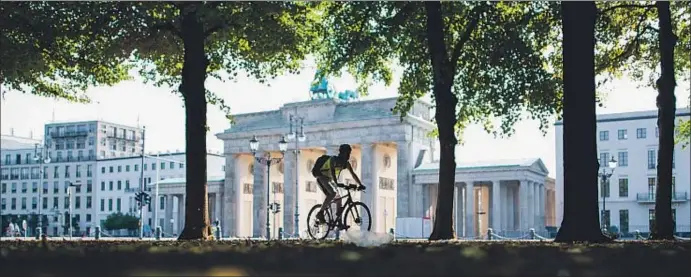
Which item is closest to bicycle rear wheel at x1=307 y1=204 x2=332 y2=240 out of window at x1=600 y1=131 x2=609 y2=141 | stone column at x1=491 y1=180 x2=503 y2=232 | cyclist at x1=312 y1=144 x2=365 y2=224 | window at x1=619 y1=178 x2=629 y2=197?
cyclist at x1=312 y1=144 x2=365 y2=224

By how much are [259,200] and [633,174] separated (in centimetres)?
4541

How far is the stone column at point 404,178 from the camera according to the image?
101875 mm

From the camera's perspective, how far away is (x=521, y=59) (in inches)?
1098

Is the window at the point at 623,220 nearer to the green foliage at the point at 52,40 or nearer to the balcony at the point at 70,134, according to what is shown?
the green foliage at the point at 52,40

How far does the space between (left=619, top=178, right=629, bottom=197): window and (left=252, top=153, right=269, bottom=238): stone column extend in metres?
42.5

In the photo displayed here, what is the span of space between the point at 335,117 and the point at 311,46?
257 ft

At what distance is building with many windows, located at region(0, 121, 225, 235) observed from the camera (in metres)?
150

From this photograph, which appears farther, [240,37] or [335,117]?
[335,117]

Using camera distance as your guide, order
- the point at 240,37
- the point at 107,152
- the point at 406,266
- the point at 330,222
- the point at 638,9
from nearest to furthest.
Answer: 1. the point at 406,266
2. the point at 330,222
3. the point at 240,37
4. the point at 638,9
5. the point at 107,152

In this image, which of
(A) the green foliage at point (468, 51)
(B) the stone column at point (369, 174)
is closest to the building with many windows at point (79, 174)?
(B) the stone column at point (369, 174)

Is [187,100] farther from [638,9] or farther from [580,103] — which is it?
[638,9]

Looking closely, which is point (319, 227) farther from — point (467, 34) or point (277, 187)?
point (277, 187)

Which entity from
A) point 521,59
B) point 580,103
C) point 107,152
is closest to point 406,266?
point 580,103

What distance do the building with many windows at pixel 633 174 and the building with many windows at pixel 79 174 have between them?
71876mm
